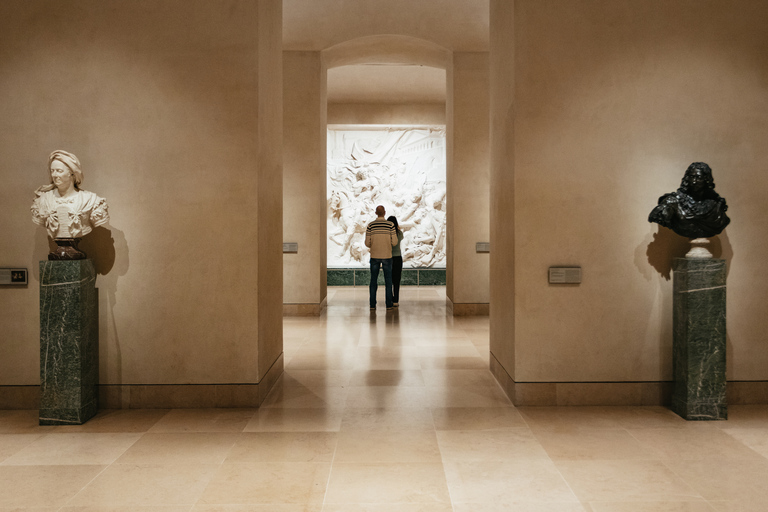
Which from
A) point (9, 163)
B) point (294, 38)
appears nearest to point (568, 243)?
point (9, 163)

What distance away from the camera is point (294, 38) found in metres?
9.66

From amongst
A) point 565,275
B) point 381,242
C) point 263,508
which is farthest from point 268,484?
point 381,242

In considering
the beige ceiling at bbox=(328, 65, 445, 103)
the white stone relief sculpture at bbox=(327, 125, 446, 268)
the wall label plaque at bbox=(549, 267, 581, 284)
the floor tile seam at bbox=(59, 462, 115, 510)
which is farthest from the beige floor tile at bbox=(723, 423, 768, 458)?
the white stone relief sculpture at bbox=(327, 125, 446, 268)

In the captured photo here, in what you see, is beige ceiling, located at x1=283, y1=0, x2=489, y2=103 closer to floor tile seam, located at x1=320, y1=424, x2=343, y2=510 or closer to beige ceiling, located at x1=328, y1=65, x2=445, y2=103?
beige ceiling, located at x1=328, y1=65, x2=445, y2=103

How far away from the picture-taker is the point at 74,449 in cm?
381

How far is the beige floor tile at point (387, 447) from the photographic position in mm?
3617

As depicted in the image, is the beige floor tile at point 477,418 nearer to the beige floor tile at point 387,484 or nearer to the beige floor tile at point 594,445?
the beige floor tile at point 594,445

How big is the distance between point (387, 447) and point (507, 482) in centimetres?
90

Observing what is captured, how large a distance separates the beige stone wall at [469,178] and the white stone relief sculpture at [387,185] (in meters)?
5.64

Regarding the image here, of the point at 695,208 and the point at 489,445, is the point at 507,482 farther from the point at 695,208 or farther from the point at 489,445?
the point at 695,208

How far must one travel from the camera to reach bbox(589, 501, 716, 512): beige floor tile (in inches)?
114

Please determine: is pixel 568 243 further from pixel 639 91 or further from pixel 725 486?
pixel 725 486

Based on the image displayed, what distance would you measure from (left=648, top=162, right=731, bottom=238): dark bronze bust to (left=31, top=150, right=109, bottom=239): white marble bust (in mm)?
4579

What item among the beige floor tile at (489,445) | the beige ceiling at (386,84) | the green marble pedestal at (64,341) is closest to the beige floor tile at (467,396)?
the beige floor tile at (489,445)
